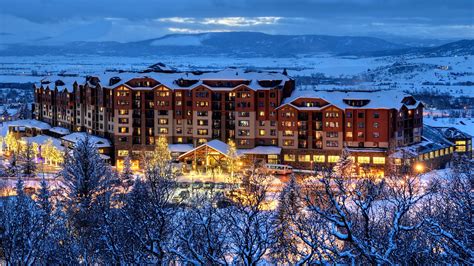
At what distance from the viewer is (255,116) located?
54312 millimetres

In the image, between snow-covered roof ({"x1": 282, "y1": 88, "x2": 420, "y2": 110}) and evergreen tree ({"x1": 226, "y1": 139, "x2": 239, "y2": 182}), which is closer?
evergreen tree ({"x1": 226, "y1": 139, "x2": 239, "y2": 182})

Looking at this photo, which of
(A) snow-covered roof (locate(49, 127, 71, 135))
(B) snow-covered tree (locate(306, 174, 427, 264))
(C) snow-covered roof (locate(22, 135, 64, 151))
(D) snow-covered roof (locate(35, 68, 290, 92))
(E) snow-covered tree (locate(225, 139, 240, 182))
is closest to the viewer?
(B) snow-covered tree (locate(306, 174, 427, 264))

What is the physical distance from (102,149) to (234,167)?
14.1 metres

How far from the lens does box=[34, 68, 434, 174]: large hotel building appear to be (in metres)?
50.9

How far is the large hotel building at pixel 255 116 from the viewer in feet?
167

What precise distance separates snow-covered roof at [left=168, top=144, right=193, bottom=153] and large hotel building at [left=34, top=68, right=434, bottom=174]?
95 mm

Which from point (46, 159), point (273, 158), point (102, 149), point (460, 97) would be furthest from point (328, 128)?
point (460, 97)

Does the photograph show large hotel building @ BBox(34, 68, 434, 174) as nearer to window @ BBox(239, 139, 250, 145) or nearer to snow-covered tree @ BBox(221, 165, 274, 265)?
window @ BBox(239, 139, 250, 145)

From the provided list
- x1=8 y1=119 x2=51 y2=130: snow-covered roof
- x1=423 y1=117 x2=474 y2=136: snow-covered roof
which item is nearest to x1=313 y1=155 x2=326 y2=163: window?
x1=423 y1=117 x2=474 y2=136: snow-covered roof

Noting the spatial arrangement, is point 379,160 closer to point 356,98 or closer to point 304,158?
point 356,98

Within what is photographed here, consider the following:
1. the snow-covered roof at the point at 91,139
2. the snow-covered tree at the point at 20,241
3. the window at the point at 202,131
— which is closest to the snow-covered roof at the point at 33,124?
the snow-covered roof at the point at 91,139

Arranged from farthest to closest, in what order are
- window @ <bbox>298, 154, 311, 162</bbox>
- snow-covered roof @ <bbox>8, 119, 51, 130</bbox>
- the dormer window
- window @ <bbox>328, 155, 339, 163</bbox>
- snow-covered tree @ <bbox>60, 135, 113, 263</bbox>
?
snow-covered roof @ <bbox>8, 119, 51, 130</bbox> → window @ <bbox>298, 154, 311, 162</bbox> → window @ <bbox>328, 155, 339, 163</bbox> → the dormer window → snow-covered tree @ <bbox>60, 135, 113, 263</bbox>

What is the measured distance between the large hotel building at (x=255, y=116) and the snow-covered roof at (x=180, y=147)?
0.10m

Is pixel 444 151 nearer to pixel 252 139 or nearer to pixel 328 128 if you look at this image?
pixel 328 128
